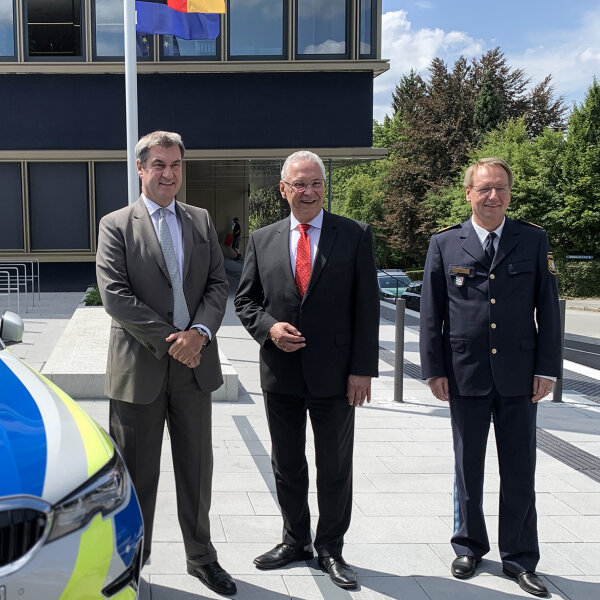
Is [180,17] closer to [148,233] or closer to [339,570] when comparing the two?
[148,233]

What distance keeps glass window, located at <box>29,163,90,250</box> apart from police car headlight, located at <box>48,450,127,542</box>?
50.5 ft

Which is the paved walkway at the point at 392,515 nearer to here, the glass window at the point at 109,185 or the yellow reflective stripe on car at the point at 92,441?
the yellow reflective stripe on car at the point at 92,441

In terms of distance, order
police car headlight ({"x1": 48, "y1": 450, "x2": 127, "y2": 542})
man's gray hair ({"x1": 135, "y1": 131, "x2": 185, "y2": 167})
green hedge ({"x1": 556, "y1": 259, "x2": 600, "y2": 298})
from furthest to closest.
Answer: green hedge ({"x1": 556, "y1": 259, "x2": 600, "y2": 298}), man's gray hair ({"x1": 135, "y1": 131, "x2": 185, "y2": 167}), police car headlight ({"x1": 48, "y1": 450, "x2": 127, "y2": 542})

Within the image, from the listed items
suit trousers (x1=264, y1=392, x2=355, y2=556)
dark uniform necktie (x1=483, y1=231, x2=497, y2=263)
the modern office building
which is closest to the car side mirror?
suit trousers (x1=264, y1=392, x2=355, y2=556)

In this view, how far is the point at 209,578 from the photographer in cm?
352

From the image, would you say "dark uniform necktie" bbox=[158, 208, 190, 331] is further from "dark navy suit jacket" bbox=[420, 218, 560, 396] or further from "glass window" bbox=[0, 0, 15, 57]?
"glass window" bbox=[0, 0, 15, 57]

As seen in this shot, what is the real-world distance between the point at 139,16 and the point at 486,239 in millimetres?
8801

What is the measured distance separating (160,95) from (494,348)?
14.3m

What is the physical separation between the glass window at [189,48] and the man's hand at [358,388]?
551 inches

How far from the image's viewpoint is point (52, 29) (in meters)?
16.5

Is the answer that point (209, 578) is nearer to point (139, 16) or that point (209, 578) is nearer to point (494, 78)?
point (139, 16)

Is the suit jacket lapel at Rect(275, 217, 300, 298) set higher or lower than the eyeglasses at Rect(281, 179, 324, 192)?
lower

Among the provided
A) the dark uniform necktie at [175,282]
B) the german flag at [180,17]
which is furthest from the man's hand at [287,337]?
the german flag at [180,17]

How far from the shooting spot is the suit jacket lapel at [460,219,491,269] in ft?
12.2
